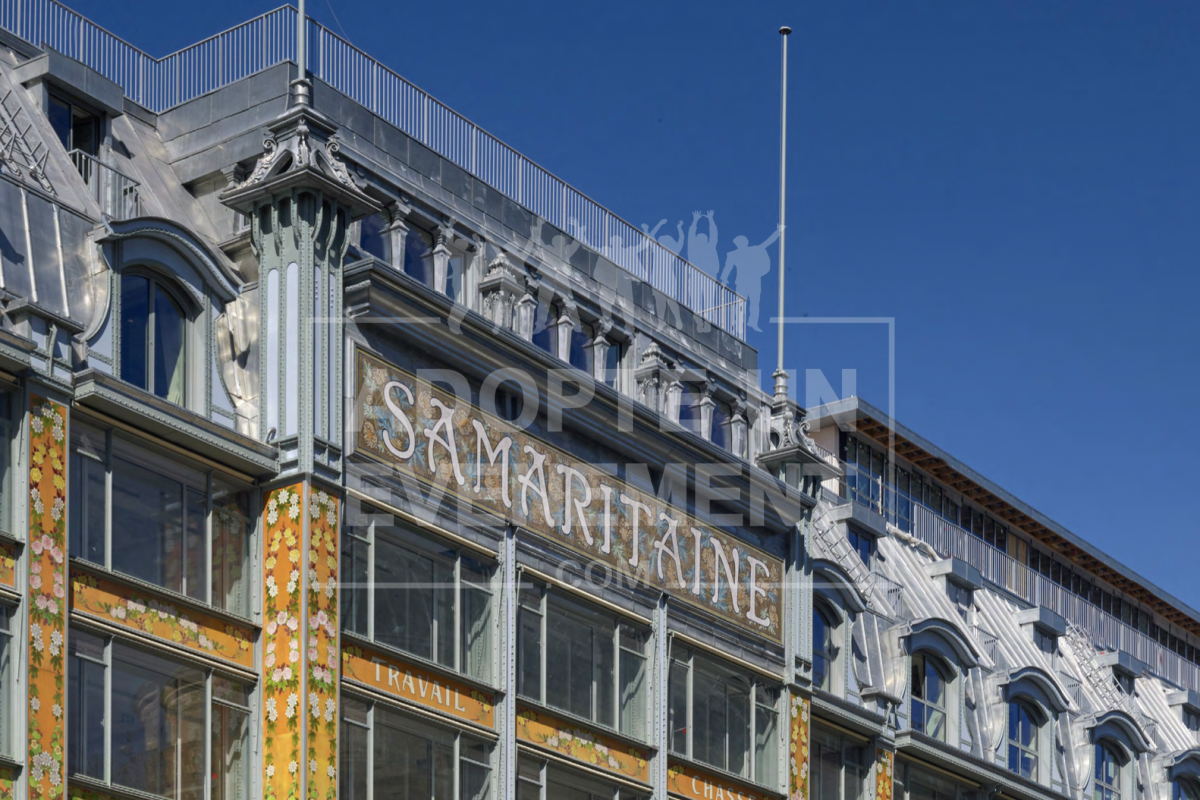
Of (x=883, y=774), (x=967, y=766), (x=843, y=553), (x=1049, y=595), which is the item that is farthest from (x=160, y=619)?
(x=1049, y=595)

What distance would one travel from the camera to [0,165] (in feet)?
113

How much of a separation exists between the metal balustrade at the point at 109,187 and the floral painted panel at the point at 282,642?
17.7ft

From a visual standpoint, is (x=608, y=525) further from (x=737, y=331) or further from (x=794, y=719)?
(x=737, y=331)

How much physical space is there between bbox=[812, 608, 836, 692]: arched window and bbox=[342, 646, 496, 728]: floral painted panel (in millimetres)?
12291

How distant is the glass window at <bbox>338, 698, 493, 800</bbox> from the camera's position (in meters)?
35.8

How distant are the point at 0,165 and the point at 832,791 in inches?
919

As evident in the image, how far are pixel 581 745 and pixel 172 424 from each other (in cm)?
1040

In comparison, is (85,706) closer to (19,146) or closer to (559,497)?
(19,146)

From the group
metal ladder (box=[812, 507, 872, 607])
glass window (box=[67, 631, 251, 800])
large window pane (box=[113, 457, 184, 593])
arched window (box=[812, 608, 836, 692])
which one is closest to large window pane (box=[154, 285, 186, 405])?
large window pane (box=[113, 457, 184, 593])

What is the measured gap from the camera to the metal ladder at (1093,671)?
6247cm

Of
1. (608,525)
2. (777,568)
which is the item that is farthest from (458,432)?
(777,568)

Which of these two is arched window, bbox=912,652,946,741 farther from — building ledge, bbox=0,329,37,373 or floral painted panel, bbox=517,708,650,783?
building ledge, bbox=0,329,37,373

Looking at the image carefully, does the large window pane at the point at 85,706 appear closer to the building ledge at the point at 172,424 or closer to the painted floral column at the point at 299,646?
the painted floral column at the point at 299,646

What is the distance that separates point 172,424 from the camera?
34469mm
